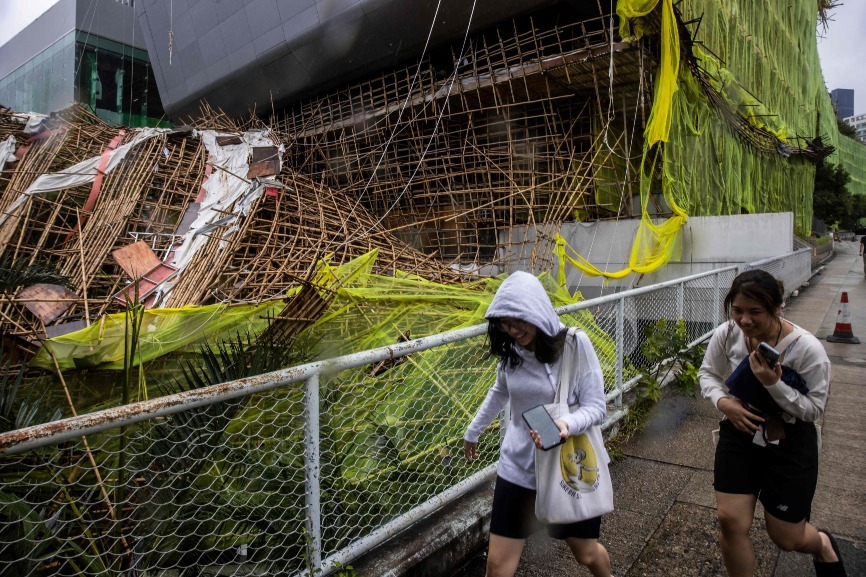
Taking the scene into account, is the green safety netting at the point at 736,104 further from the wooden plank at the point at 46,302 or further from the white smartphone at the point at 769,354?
the wooden plank at the point at 46,302

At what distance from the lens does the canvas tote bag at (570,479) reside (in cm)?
176

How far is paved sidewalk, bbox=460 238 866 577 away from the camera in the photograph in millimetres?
2496

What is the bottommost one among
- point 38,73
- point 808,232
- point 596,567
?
point 808,232

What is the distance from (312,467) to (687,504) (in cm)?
220

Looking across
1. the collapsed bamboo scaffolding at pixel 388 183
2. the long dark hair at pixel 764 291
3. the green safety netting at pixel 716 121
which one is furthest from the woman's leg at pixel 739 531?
the green safety netting at pixel 716 121

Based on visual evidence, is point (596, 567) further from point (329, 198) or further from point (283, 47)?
point (283, 47)

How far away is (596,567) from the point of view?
6.32ft

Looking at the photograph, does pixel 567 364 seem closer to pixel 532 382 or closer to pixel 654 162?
pixel 532 382

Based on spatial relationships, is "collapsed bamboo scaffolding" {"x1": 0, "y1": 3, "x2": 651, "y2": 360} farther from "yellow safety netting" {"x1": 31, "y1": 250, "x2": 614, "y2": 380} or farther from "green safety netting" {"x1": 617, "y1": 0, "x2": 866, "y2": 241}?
"yellow safety netting" {"x1": 31, "y1": 250, "x2": 614, "y2": 380}

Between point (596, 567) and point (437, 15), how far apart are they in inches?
407

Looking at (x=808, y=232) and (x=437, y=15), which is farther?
(x=808, y=232)

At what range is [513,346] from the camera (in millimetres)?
1981

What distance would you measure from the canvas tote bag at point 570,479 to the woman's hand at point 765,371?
2.03ft

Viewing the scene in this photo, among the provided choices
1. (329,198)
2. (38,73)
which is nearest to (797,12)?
(329,198)
